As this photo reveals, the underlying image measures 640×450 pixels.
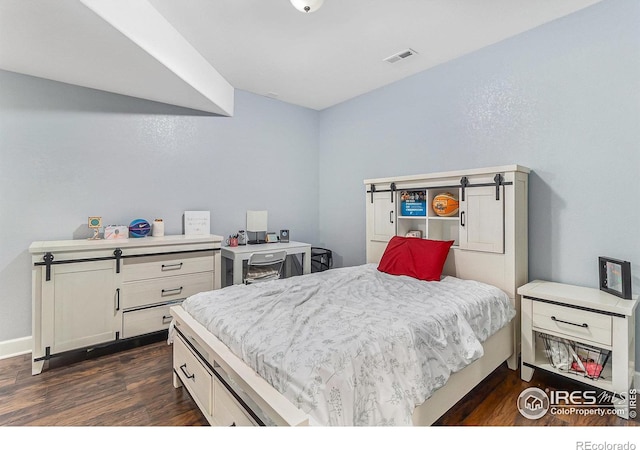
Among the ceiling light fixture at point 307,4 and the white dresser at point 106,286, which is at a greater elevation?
the ceiling light fixture at point 307,4

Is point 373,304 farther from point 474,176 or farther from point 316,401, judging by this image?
point 474,176

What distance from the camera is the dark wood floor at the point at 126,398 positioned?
1.74m

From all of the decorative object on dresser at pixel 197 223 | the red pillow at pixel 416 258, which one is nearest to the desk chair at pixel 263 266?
the decorative object on dresser at pixel 197 223

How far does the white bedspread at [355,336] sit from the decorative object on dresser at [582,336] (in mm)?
207

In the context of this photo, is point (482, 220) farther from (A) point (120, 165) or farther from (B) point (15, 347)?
(B) point (15, 347)

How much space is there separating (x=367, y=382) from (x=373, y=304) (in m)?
0.64

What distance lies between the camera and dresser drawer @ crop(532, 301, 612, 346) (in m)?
1.83

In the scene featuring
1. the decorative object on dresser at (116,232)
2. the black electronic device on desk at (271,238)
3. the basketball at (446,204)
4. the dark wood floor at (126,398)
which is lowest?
the dark wood floor at (126,398)

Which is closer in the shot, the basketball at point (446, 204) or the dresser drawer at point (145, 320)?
the dresser drawer at point (145, 320)

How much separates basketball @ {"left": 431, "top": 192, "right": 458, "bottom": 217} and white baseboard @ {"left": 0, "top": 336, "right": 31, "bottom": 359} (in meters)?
3.73

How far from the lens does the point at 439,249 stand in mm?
2555

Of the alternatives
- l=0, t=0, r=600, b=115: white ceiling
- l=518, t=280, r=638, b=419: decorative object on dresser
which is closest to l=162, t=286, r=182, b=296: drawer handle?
l=0, t=0, r=600, b=115: white ceiling

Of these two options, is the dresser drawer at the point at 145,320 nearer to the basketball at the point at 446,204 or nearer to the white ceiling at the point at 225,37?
the white ceiling at the point at 225,37

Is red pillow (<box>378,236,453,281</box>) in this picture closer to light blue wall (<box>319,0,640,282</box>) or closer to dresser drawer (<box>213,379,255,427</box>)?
light blue wall (<box>319,0,640,282</box>)
